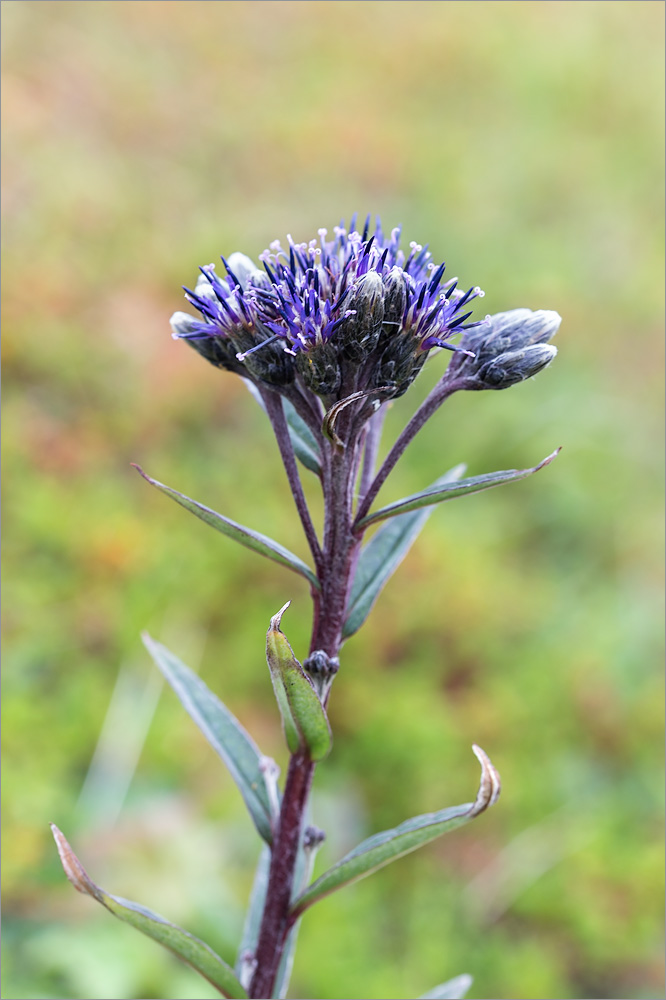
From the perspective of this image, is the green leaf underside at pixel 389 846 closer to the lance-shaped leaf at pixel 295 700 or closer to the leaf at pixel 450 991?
the lance-shaped leaf at pixel 295 700

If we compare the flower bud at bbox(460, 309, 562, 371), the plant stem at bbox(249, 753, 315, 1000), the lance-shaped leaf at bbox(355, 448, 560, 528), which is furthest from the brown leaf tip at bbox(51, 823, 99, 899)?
the flower bud at bbox(460, 309, 562, 371)

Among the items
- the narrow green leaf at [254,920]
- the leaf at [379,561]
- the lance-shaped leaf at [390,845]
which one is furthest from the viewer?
the narrow green leaf at [254,920]

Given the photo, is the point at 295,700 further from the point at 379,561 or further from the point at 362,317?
the point at 362,317

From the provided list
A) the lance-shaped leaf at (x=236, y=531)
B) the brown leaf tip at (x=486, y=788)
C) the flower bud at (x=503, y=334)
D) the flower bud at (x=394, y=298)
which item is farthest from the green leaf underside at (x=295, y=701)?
the flower bud at (x=503, y=334)

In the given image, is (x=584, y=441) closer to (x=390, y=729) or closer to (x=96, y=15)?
(x=390, y=729)

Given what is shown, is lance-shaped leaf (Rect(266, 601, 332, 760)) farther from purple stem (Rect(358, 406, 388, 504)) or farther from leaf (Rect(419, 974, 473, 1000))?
leaf (Rect(419, 974, 473, 1000))

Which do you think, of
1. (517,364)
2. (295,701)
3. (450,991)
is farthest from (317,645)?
(450,991)
